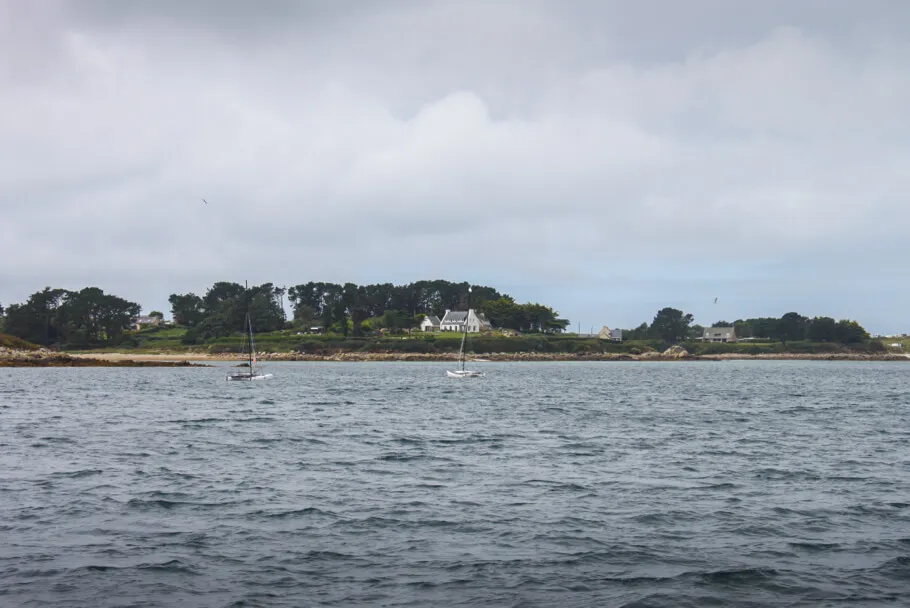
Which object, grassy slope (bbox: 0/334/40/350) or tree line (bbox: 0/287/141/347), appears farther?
tree line (bbox: 0/287/141/347)

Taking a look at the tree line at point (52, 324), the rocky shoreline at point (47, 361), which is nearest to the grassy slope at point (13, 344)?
the rocky shoreline at point (47, 361)

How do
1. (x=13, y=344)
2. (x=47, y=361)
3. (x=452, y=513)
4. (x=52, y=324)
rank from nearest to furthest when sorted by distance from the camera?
(x=452, y=513), (x=47, y=361), (x=13, y=344), (x=52, y=324)

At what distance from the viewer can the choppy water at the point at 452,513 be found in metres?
13.8

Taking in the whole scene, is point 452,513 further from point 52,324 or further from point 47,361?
point 52,324

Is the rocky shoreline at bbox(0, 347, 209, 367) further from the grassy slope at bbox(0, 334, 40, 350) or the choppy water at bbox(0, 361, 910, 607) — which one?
the choppy water at bbox(0, 361, 910, 607)

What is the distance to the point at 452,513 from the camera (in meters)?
19.5

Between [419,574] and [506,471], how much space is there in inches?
446

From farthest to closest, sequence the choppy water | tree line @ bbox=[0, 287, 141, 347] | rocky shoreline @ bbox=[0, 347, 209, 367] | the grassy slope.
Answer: tree line @ bbox=[0, 287, 141, 347] → the grassy slope → rocky shoreline @ bbox=[0, 347, 209, 367] → the choppy water

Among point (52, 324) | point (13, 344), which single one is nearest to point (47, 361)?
point (13, 344)

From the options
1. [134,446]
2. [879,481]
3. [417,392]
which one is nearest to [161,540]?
[134,446]

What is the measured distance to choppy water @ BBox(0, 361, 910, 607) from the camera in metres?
13.8

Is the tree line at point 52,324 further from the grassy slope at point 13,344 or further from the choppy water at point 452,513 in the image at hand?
the choppy water at point 452,513

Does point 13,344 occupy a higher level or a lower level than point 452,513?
higher

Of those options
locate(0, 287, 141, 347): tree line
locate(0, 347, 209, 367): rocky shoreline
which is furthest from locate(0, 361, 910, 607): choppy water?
locate(0, 287, 141, 347): tree line
